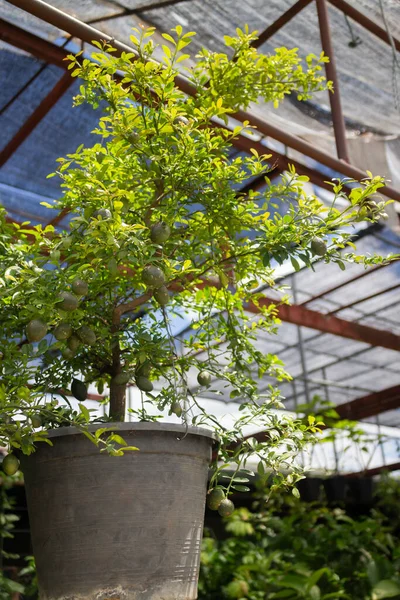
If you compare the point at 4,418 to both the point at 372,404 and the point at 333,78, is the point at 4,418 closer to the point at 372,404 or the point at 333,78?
the point at 333,78

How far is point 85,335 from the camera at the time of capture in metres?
1.54

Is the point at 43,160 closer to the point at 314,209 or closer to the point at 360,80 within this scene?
the point at 360,80

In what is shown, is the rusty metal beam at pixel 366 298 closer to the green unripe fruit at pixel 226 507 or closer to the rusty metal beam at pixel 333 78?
the rusty metal beam at pixel 333 78

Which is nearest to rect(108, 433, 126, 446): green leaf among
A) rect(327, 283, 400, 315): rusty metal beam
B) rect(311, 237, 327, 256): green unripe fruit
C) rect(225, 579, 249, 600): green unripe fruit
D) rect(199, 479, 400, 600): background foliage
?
rect(311, 237, 327, 256): green unripe fruit

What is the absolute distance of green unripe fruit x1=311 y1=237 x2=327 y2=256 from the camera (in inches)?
61.8

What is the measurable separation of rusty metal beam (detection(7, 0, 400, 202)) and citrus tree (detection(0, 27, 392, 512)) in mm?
561

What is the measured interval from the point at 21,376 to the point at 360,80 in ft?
11.3

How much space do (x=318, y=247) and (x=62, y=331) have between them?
0.61 metres

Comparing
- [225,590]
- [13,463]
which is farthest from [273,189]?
[225,590]

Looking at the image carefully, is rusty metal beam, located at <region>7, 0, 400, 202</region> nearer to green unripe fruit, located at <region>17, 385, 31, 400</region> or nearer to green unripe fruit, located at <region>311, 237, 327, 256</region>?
green unripe fruit, located at <region>311, 237, 327, 256</region>

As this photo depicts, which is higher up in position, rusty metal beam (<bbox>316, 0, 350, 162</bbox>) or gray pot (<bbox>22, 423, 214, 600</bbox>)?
rusty metal beam (<bbox>316, 0, 350, 162</bbox>)

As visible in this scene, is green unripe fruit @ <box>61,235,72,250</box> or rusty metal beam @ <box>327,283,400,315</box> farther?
rusty metal beam @ <box>327,283,400,315</box>

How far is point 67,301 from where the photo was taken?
1418 millimetres

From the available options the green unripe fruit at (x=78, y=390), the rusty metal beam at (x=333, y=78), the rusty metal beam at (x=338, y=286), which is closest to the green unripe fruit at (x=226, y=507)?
the green unripe fruit at (x=78, y=390)
